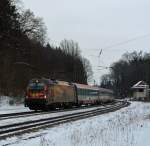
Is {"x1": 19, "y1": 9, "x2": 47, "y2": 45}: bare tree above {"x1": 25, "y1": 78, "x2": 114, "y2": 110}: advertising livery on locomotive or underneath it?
above

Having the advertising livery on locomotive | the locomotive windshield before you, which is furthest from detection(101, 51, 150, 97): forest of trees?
the locomotive windshield

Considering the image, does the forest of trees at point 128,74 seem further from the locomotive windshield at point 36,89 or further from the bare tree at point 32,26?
the locomotive windshield at point 36,89

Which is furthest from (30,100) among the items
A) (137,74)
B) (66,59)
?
(137,74)

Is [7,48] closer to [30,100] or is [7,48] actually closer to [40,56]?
[40,56]

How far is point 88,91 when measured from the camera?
215 ft

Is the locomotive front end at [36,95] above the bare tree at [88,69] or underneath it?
underneath

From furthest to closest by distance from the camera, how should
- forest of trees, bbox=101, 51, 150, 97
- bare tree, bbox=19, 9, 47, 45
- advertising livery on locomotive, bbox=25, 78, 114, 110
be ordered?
1. forest of trees, bbox=101, 51, 150, 97
2. bare tree, bbox=19, 9, 47, 45
3. advertising livery on locomotive, bbox=25, 78, 114, 110

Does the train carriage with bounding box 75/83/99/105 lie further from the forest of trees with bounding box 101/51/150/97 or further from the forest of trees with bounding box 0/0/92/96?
the forest of trees with bounding box 101/51/150/97

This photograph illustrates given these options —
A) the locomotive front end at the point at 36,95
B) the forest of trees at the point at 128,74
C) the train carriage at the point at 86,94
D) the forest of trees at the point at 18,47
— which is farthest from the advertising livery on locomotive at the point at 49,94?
the forest of trees at the point at 128,74

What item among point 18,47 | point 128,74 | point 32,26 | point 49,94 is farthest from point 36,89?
point 128,74

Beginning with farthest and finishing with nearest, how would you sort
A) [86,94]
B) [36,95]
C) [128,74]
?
[128,74], [86,94], [36,95]

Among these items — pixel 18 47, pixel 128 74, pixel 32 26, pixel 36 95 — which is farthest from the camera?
pixel 128 74

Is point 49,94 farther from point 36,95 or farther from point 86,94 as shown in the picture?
point 86,94

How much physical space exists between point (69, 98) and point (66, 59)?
8222cm
